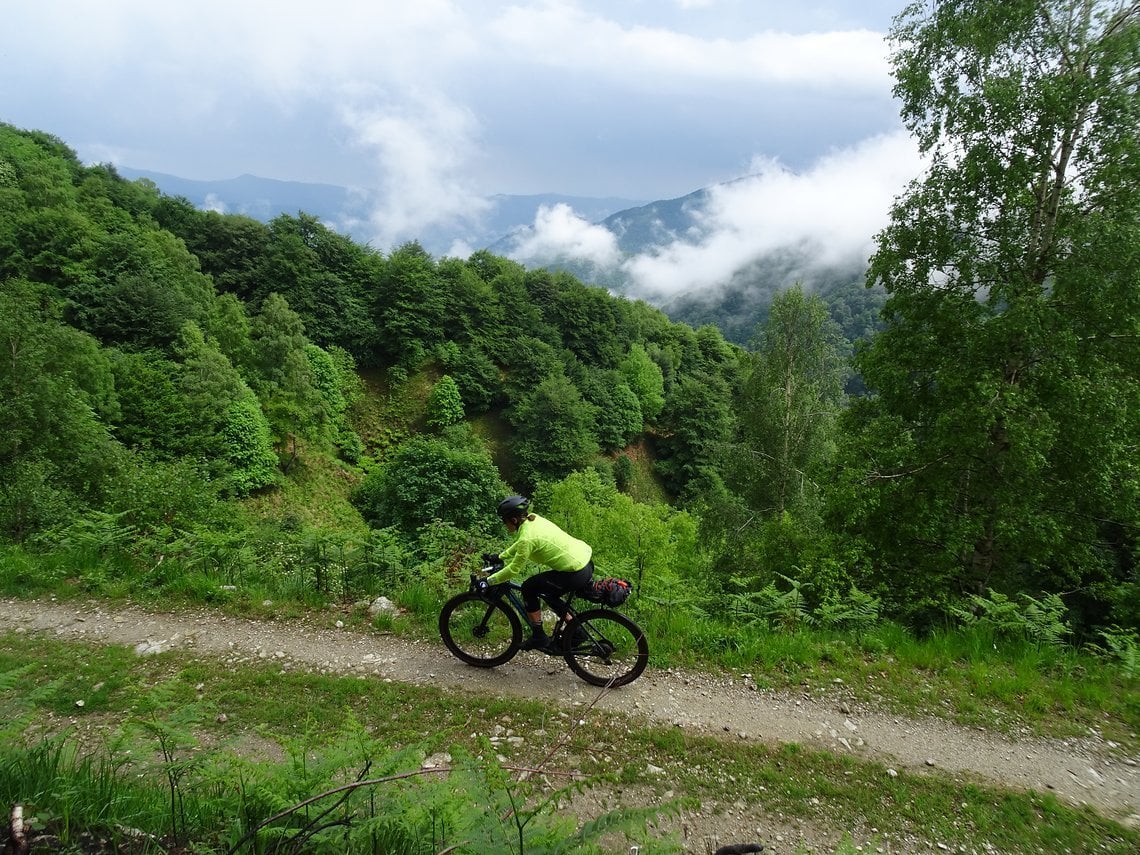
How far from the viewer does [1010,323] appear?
29.5 ft

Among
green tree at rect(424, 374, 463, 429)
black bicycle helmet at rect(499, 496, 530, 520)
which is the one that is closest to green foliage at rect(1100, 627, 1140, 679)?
black bicycle helmet at rect(499, 496, 530, 520)

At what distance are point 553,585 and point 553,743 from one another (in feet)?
4.95

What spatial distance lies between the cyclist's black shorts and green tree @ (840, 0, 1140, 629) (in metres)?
6.26

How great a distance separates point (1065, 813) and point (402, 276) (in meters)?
50.8

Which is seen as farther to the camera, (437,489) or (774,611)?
(437,489)

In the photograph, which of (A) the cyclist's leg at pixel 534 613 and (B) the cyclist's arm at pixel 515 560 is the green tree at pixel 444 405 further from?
(B) the cyclist's arm at pixel 515 560

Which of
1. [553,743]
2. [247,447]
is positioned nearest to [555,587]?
[553,743]

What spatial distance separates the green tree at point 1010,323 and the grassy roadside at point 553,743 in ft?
15.8

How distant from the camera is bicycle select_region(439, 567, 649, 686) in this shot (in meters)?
5.96

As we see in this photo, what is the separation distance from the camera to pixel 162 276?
33094 millimetres

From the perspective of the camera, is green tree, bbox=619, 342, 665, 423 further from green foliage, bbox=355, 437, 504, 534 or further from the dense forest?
green foliage, bbox=355, 437, 504, 534

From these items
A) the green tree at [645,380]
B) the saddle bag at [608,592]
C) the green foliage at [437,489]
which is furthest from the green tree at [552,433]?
the saddle bag at [608,592]

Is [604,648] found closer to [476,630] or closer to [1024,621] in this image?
[476,630]

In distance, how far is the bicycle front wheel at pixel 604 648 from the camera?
591 centimetres
